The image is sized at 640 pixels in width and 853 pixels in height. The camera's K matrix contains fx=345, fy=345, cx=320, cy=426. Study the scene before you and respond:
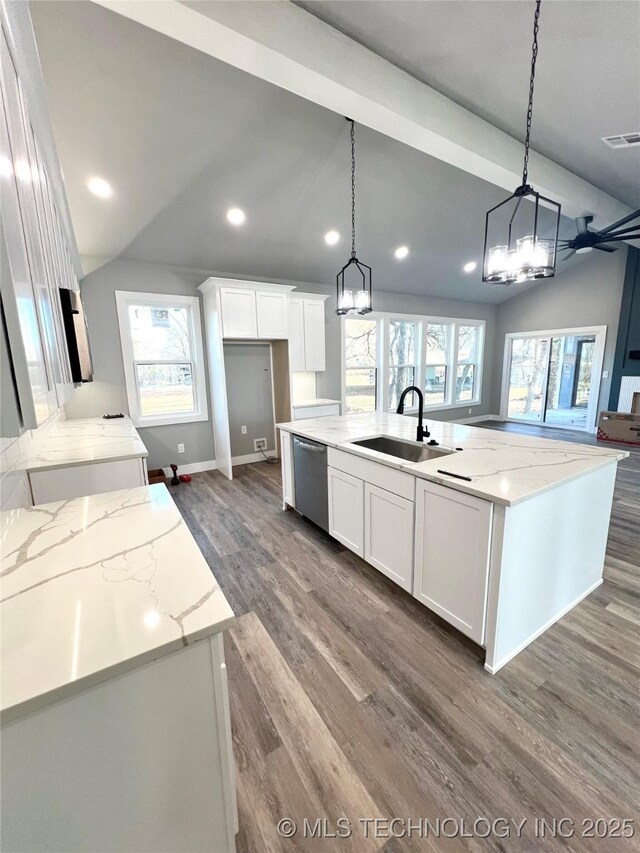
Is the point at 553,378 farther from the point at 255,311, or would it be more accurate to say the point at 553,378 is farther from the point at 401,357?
the point at 255,311

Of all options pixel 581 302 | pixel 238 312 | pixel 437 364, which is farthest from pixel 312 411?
pixel 581 302

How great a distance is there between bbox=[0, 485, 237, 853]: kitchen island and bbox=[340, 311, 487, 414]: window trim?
17.1 ft

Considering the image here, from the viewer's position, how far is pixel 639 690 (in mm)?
1555

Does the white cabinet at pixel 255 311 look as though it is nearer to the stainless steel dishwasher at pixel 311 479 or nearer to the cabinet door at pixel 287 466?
the cabinet door at pixel 287 466

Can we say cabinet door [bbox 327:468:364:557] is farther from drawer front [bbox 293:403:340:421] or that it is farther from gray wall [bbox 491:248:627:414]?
gray wall [bbox 491:248:627:414]

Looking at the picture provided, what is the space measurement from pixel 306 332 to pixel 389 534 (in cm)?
345

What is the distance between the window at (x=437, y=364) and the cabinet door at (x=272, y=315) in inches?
145

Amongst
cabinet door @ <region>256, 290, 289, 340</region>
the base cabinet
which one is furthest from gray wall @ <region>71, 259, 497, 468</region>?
the base cabinet

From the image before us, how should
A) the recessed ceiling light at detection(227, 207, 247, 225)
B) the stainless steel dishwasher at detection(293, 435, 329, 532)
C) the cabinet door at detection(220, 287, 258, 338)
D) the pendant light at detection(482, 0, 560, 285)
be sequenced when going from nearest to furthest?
the pendant light at detection(482, 0, 560, 285) < the stainless steel dishwasher at detection(293, 435, 329, 532) < the recessed ceiling light at detection(227, 207, 247, 225) < the cabinet door at detection(220, 287, 258, 338)

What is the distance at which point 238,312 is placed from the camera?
412 cm

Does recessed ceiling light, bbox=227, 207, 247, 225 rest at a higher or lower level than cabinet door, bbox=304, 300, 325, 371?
higher

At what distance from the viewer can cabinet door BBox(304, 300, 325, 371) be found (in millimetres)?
4879

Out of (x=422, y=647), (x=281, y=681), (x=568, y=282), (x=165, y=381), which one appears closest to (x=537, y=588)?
(x=422, y=647)

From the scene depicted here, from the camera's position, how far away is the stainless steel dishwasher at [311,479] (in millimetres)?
2735
